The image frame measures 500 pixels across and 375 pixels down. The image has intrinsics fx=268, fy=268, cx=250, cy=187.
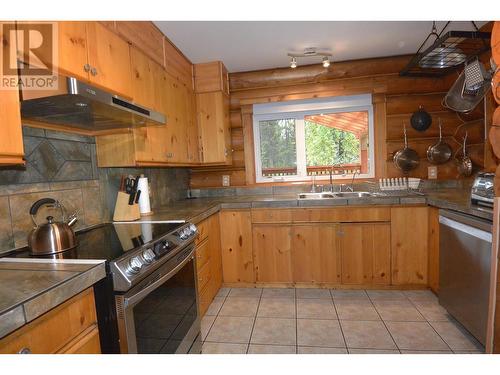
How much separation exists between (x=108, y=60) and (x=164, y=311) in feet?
4.61

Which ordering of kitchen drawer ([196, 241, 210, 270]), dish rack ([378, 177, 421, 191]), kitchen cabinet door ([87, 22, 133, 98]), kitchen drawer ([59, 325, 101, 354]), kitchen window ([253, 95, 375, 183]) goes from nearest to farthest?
1. kitchen drawer ([59, 325, 101, 354])
2. kitchen cabinet door ([87, 22, 133, 98])
3. kitchen drawer ([196, 241, 210, 270])
4. dish rack ([378, 177, 421, 191])
5. kitchen window ([253, 95, 375, 183])

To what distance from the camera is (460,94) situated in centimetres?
236

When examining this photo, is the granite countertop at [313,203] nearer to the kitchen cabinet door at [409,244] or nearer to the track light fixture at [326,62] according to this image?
the kitchen cabinet door at [409,244]

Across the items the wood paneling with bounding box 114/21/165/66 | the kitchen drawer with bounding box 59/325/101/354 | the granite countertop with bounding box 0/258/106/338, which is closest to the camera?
the granite countertop with bounding box 0/258/106/338

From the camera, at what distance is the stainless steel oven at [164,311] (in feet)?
3.54

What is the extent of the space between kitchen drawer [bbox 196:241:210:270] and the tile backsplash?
0.71 metres

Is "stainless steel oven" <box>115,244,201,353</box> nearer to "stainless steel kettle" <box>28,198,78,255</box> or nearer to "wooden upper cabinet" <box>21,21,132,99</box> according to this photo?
"stainless steel kettle" <box>28,198,78,255</box>

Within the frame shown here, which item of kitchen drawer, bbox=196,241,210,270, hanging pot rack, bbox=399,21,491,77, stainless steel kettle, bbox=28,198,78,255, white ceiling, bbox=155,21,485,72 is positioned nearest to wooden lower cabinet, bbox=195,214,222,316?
kitchen drawer, bbox=196,241,210,270

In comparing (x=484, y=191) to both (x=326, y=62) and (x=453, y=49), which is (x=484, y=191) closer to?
(x=453, y=49)

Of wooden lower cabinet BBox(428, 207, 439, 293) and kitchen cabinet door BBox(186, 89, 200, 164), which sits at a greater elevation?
kitchen cabinet door BBox(186, 89, 200, 164)

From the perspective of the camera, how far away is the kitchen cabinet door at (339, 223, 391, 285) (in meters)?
2.46
